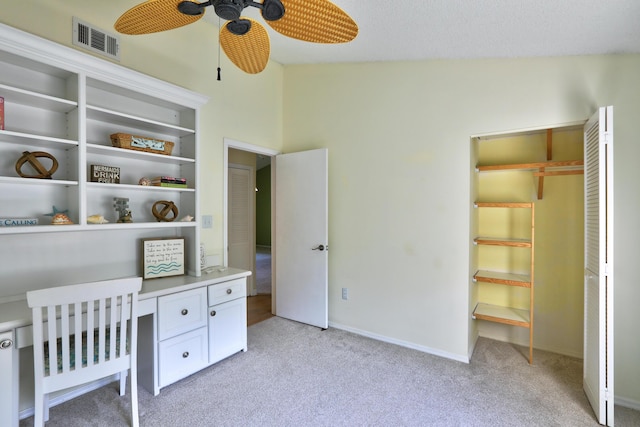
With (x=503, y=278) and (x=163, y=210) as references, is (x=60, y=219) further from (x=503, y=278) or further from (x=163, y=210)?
(x=503, y=278)

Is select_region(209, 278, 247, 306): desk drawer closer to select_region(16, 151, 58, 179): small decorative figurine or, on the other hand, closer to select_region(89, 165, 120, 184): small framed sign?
select_region(89, 165, 120, 184): small framed sign

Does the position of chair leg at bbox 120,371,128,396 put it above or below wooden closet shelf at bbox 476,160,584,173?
below

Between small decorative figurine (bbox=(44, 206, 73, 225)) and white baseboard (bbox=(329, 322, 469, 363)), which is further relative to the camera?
white baseboard (bbox=(329, 322, 469, 363))

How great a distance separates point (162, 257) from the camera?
2.52 m

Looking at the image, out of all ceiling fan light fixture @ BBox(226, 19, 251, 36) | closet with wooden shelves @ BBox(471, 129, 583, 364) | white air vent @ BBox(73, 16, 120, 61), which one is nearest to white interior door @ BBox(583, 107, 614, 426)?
closet with wooden shelves @ BBox(471, 129, 583, 364)

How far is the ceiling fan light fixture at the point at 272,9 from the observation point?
1.25 meters

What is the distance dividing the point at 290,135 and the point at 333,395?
274 centimetres

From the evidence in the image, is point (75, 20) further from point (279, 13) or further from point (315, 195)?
point (315, 195)

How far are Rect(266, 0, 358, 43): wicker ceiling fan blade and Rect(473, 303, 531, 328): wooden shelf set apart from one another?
101 inches

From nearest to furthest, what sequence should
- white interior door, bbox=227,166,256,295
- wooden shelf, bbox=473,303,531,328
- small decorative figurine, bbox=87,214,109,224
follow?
small decorative figurine, bbox=87,214,109,224
wooden shelf, bbox=473,303,531,328
white interior door, bbox=227,166,256,295

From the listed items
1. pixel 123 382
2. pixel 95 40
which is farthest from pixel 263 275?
pixel 95 40

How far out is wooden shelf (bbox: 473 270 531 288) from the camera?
8.89ft

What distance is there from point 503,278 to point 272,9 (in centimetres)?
282

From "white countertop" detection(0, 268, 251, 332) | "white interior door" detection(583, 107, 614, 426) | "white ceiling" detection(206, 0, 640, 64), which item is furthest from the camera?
"white interior door" detection(583, 107, 614, 426)
